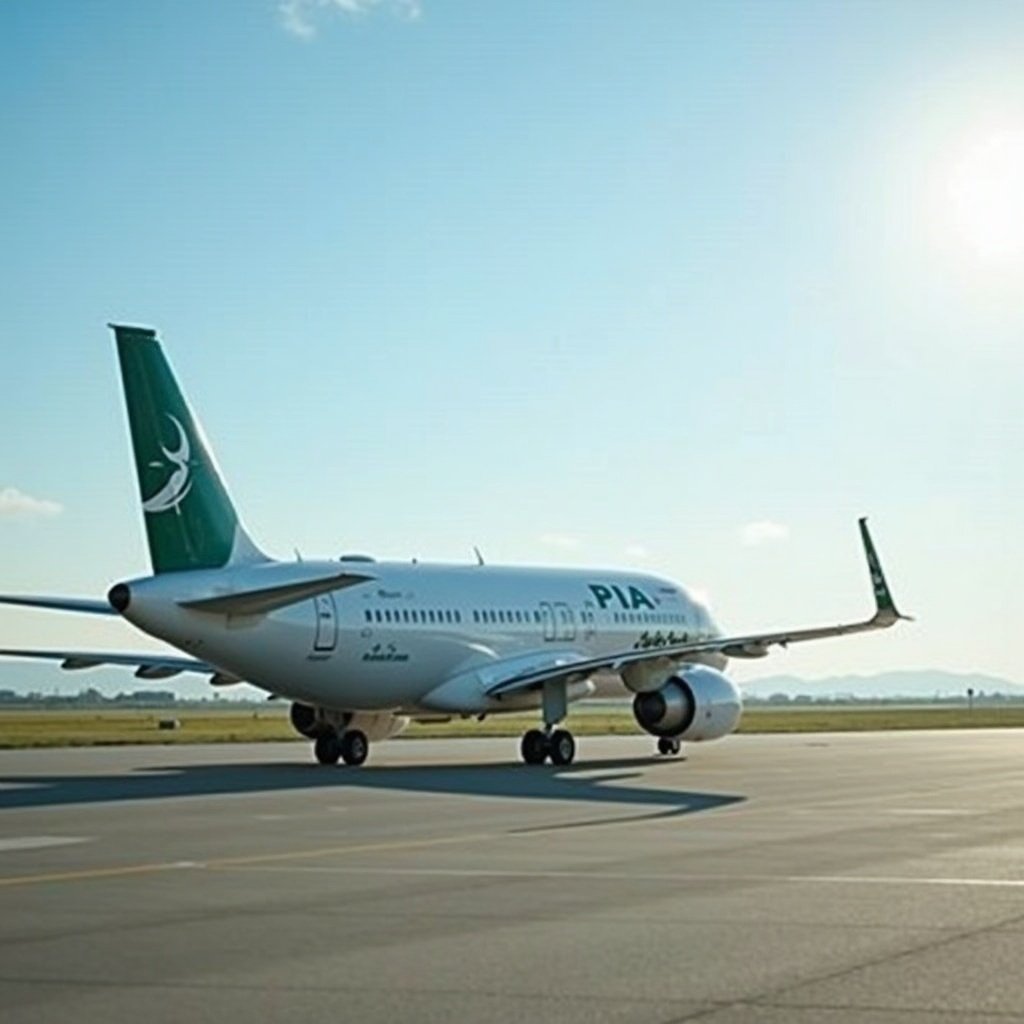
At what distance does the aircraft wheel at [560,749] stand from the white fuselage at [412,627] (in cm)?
186

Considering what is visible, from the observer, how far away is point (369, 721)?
1644 inches

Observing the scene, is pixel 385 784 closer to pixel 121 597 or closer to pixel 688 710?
pixel 121 597

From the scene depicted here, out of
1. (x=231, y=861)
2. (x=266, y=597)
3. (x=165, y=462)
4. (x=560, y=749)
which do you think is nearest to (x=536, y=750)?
(x=560, y=749)

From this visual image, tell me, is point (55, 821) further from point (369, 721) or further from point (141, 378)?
point (369, 721)

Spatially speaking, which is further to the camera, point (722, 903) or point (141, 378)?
point (141, 378)

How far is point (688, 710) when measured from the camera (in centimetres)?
4016

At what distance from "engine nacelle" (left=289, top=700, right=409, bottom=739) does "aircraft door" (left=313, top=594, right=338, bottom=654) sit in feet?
8.05

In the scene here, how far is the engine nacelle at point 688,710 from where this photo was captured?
132 feet

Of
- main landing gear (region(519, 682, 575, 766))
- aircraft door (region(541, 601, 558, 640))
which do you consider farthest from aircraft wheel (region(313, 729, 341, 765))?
aircraft door (region(541, 601, 558, 640))

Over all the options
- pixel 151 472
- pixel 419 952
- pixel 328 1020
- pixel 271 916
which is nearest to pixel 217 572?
pixel 151 472

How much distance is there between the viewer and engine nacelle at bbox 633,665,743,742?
132 feet

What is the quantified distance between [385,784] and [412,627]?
8473mm

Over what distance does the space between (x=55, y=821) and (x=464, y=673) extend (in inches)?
747

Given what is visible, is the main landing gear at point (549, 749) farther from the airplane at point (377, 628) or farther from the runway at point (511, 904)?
the runway at point (511, 904)
